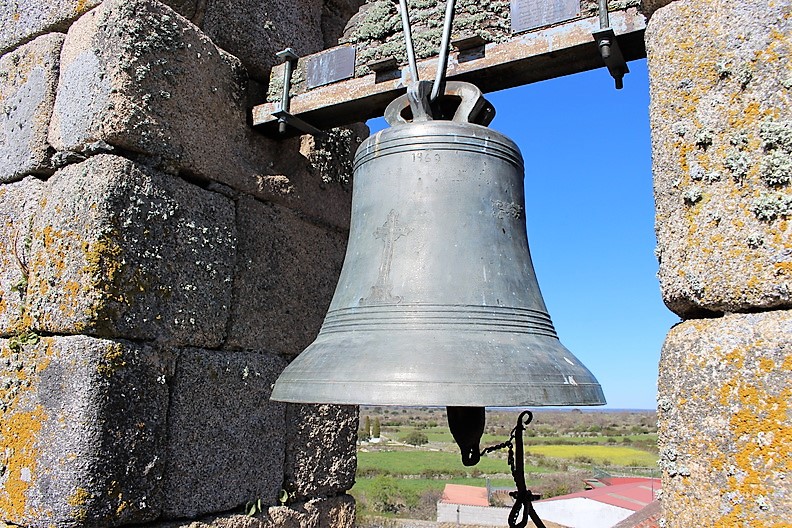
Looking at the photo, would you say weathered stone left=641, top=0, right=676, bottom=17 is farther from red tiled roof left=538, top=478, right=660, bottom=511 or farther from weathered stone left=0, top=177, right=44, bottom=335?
red tiled roof left=538, top=478, right=660, bottom=511

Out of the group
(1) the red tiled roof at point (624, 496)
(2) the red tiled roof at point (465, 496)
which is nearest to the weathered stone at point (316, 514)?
(1) the red tiled roof at point (624, 496)

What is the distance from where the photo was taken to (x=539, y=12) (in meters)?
1.90

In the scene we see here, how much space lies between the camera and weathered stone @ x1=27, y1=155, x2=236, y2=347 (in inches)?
74.3

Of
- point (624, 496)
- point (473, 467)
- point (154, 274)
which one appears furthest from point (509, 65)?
point (473, 467)

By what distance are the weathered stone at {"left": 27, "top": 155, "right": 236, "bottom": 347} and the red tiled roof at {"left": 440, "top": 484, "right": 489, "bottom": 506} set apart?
1484 centimetres

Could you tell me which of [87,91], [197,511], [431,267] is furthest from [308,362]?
[87,91]

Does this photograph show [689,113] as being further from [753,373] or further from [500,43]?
[500,43]

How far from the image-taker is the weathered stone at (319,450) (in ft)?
8.21

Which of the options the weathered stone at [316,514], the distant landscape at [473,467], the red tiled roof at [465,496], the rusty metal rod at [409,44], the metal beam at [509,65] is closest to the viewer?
the rusty metal rod at [409,44]

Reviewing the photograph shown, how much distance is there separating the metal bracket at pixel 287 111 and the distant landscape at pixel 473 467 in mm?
13218

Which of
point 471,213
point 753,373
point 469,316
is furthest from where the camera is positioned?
point 471,213

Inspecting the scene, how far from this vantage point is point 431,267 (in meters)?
1.54

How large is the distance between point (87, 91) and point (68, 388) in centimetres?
89

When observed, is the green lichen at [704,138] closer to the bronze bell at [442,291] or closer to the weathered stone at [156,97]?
the bronze bell at [442,291]
